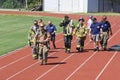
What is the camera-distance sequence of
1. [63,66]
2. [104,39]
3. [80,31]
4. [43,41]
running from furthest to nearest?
[104,39] → [80,31] → [63,66] → [43,41]

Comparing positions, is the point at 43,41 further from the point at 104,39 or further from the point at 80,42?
the point at 104,39

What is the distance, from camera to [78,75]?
17297 millimetres

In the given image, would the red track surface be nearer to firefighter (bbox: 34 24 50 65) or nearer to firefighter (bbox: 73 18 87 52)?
firefighter (bbox: 34 24 50 65)

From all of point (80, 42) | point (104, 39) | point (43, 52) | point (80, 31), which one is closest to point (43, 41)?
point (43, 52)

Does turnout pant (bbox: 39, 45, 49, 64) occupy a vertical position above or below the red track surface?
above

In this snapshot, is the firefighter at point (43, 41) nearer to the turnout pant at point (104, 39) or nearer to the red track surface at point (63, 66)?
the red track surface at point (63, 66)

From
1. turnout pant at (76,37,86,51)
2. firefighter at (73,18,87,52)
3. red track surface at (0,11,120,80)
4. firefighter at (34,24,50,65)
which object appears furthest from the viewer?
turnout pant at (76,37,86,51)

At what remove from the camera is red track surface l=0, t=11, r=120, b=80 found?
17.2 m

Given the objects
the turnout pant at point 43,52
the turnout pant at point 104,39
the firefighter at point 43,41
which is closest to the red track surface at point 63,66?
the turnout pant at point 43,52

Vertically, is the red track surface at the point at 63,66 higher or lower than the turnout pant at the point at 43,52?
lower

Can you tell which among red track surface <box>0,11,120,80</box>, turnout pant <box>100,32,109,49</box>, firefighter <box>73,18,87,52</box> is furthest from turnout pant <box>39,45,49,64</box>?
turnout pant <box>100,32,109,49</box>

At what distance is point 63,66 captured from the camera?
19.3 metres

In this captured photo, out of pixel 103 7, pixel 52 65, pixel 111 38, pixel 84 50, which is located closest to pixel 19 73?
pixel 52 65

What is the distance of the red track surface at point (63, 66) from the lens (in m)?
17.2
